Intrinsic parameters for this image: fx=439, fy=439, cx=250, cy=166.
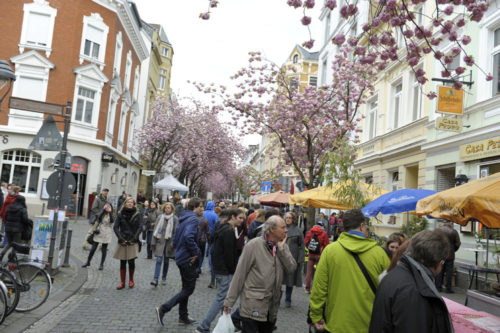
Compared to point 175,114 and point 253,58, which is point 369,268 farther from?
point 175,114

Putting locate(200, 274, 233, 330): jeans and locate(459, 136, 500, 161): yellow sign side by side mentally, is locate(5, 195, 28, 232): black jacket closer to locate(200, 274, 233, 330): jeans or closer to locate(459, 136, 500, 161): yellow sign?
locate(200, 274, 233, 330): jeans

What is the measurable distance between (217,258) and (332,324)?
308 cm

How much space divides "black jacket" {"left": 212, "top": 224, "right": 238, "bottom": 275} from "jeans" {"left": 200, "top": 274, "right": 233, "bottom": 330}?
131 mm

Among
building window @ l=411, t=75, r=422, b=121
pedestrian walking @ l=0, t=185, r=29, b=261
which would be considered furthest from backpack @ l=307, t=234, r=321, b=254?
building window @ l=411, t=75, r=422, b=121

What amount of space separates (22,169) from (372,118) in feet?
64.3

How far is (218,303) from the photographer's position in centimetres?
611

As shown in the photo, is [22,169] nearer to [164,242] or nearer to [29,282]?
[164,242]

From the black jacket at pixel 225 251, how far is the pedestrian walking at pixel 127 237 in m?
2.98

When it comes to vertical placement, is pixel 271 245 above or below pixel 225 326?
above

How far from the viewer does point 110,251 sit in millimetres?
14719

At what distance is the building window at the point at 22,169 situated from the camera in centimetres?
2480

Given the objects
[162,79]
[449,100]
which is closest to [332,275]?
[449,100]

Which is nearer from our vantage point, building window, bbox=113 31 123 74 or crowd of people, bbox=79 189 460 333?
crowd of people, bbox=79 189 460 333

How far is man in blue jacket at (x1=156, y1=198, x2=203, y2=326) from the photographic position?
6.45 metres
